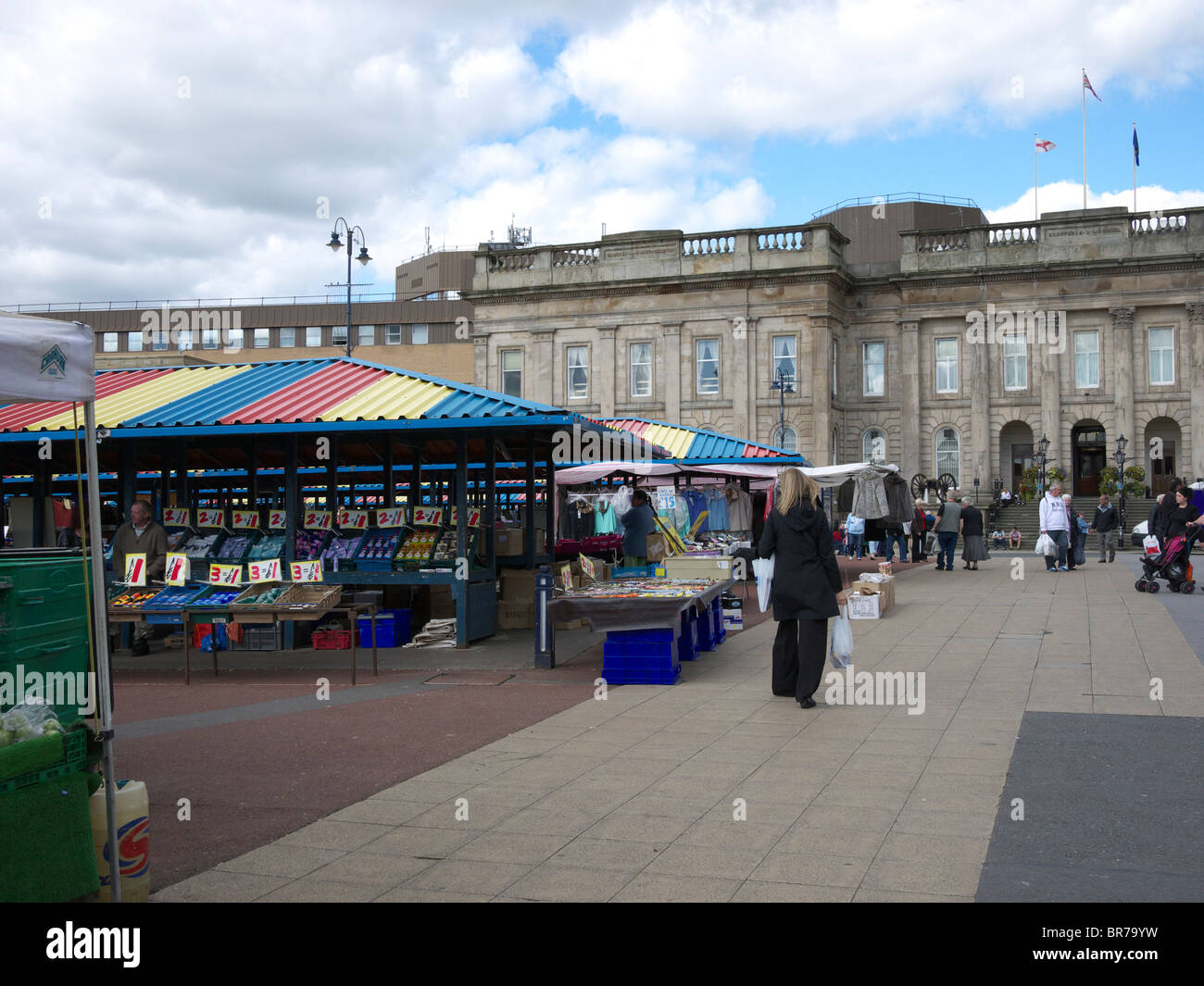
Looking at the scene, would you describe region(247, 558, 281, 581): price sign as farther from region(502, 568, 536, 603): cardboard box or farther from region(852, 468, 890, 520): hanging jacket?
region(852, 468, 890, 520): hanging jacket

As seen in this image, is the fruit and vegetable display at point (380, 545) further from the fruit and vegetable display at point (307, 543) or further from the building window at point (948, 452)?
the building window at point (948, 452)

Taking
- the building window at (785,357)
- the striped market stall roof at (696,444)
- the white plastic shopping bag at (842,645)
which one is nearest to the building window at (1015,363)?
the building window at (785,357)

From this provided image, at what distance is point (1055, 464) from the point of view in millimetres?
47656

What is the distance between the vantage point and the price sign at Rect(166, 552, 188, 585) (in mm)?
13680

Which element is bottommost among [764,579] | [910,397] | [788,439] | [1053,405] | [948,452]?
[764,579]

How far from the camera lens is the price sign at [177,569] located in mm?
13680

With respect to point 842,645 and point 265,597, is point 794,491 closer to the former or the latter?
point 842,645

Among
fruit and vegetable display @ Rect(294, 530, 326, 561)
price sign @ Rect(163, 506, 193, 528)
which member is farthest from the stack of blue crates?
price sign @ Rect(163, 506, 193, 528)

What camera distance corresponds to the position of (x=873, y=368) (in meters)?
50.2

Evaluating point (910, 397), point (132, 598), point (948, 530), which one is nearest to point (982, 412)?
point (910, 397)

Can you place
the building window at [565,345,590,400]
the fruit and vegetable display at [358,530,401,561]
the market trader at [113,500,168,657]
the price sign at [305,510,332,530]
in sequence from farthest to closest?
A: the building window at [565,345,590,400] → the price sign at [305,510,332,530] → the fruit and vegetable display at [358,530,401,561] → the market trader at [113,500,168,657]

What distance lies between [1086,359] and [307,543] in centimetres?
4145

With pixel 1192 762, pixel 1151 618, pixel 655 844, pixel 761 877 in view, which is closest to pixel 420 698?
pixel 655 844

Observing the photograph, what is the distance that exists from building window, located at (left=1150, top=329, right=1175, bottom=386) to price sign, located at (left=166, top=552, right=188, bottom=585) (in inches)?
1738
